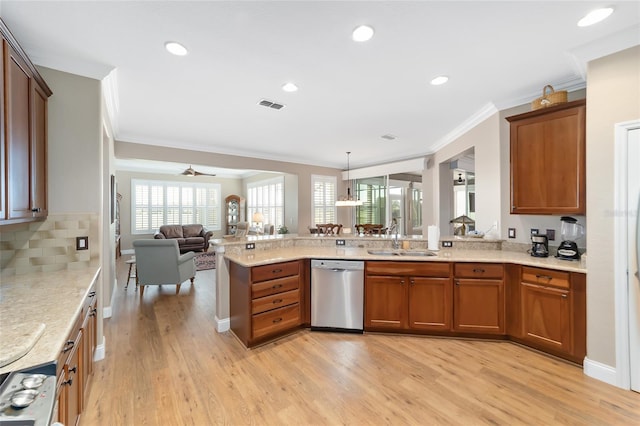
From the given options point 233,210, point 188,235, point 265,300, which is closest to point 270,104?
point 265,300

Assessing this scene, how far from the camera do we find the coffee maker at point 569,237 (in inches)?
101

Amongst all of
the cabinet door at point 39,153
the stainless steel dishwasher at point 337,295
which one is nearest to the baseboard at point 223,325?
the stainless steel dishwasher at point 337,295

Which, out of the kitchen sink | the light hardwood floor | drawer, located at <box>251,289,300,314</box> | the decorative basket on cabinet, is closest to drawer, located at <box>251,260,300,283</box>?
drawer, located at <box>251,289,300,314</box>

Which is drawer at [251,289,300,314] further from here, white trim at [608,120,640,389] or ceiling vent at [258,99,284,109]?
white trim at [608,120,640,389]

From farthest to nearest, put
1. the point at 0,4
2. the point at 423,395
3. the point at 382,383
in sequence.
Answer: the point at 382,383 < the point at 423,395 < the point at 0,4

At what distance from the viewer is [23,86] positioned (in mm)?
1741

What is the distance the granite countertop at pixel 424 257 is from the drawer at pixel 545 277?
0.06 metres

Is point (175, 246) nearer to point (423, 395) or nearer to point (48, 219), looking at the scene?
point (48, 219)

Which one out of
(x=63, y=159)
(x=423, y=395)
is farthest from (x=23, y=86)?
(x=423, y=395)

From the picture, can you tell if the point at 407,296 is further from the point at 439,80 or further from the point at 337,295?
the point at 439,80

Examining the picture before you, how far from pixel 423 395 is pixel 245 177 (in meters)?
9.32

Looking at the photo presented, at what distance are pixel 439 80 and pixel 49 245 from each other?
12.3ft

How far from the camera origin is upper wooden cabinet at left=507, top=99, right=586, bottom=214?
240cm

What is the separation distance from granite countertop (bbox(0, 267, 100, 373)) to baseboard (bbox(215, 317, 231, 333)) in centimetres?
142
